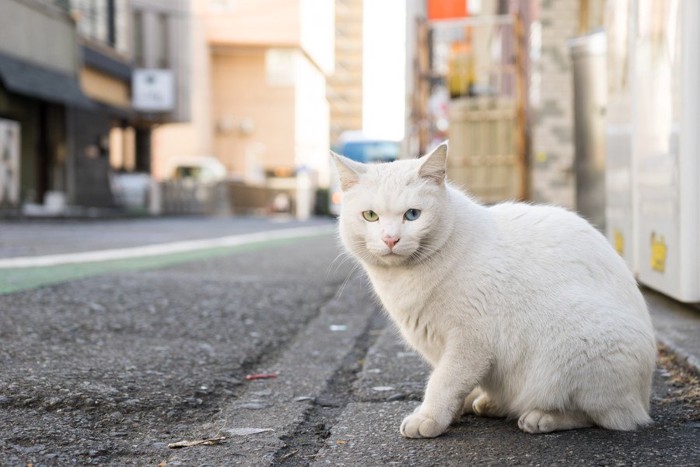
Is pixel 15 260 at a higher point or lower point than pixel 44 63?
lower

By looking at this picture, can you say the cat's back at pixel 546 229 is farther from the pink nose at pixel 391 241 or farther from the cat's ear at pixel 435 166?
the pink nose at pixel 391 241

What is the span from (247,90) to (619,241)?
39.5m

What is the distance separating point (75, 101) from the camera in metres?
21.7

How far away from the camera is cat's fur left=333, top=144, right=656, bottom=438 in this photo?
2.22 m

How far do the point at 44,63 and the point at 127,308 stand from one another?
1926 centimetres

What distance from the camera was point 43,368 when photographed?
2.75m

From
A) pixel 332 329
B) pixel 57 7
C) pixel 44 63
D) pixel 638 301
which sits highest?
pixel 57 7

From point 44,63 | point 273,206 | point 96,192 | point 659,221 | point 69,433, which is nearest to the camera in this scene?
point 69,433

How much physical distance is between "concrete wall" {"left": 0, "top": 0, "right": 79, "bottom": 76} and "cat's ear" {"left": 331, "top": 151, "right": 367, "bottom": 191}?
→ 18.7m

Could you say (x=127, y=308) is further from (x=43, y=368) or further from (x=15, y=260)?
(x=15, y=260)

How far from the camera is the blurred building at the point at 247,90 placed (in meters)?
40.3

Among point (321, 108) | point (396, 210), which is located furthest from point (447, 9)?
point (321, 108)

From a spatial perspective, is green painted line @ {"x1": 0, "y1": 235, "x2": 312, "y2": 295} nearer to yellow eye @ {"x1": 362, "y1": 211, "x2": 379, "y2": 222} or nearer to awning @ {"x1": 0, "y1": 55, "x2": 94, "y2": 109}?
yellow eye @ {"x1": 362, "y1": 211, "x2": 379, "y2": 222}

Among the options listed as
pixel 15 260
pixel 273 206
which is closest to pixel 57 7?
pixel 273 206
